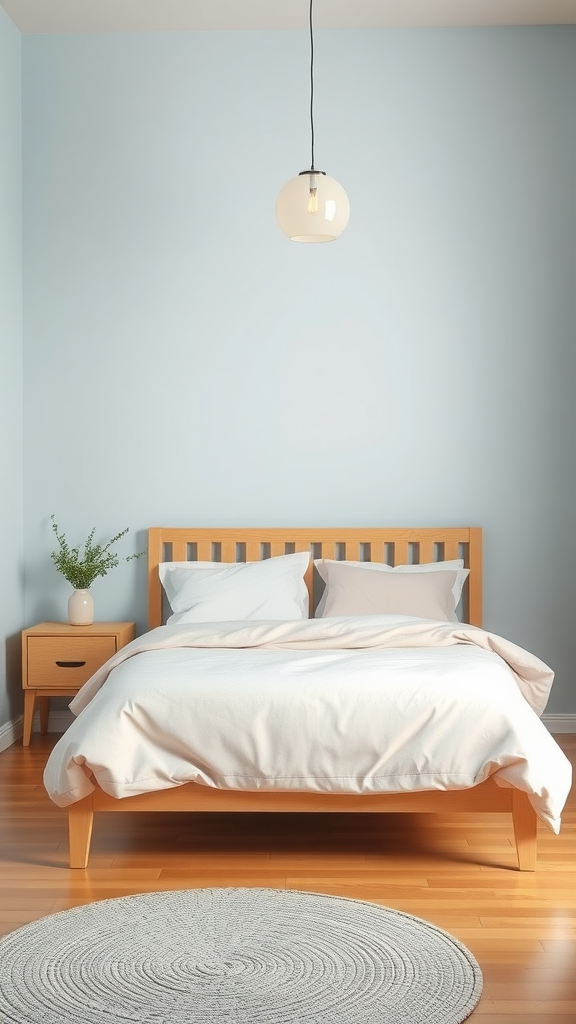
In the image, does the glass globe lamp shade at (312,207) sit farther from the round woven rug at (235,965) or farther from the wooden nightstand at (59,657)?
the round woven rug at (235,965)

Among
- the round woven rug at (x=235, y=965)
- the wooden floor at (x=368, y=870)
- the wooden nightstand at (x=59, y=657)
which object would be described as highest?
the wooden nightstand at (x=59, y=657)

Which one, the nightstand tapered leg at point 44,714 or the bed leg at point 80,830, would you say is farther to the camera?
the nightstand tapered leg at point 44,714

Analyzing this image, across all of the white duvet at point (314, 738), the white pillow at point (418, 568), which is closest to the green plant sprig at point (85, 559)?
the white pillow at point (418, 568)

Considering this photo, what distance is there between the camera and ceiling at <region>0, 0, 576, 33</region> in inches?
179

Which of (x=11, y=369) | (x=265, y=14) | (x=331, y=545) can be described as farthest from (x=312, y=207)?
(x=11, y=369)

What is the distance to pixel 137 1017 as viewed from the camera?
2102 millimetres

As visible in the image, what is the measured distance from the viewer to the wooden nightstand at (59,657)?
4504mm

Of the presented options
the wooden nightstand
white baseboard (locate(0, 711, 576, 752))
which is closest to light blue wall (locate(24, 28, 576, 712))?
white baseboard (locate(0, 711, 576, 752))

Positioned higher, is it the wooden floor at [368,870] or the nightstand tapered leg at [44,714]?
the nightstand tapered leg at [44,714]

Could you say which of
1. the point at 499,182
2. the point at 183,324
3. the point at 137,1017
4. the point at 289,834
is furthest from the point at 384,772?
the point at 499,182

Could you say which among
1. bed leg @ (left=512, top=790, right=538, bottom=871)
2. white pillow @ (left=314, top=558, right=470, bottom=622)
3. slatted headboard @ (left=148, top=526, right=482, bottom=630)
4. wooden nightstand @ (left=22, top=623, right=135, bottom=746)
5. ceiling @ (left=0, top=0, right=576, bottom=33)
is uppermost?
ceiling @ (left=0, top=0, right=576, bottom=33)

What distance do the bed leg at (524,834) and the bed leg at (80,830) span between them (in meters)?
1.19

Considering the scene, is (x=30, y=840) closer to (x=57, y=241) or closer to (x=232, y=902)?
(x=232, y=902)

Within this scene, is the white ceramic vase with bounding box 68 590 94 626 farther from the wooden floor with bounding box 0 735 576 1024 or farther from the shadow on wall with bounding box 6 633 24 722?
the wooden floor with bounding box 0 735 576 1024
